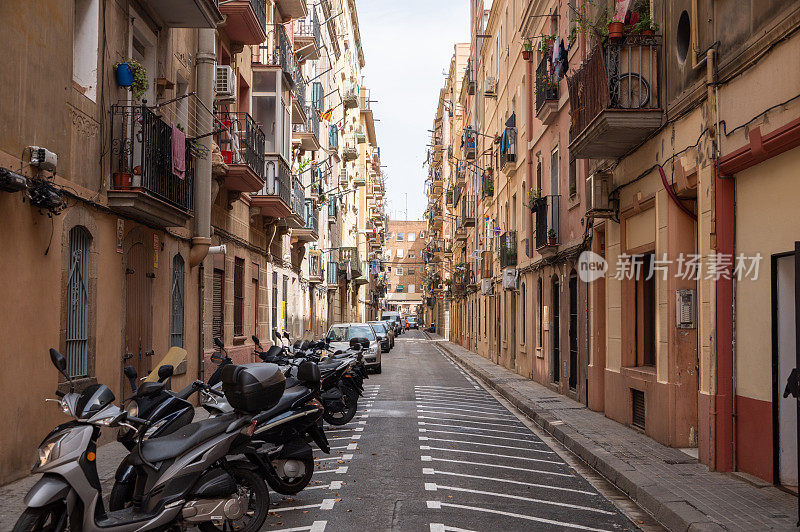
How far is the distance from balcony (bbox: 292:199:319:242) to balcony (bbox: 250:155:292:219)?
505cm

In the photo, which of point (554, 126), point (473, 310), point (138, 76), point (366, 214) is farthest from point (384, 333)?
point (366, 214)

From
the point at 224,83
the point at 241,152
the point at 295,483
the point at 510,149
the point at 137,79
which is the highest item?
the point at 510,149

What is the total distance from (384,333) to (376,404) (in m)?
22.3

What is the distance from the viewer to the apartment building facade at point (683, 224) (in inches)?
318

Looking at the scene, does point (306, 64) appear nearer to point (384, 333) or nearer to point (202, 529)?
point (384, 333)

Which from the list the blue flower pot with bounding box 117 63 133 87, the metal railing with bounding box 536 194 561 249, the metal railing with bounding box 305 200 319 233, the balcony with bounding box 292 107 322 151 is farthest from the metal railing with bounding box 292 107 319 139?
the blue flower pot with bounding box 117 63 133 87

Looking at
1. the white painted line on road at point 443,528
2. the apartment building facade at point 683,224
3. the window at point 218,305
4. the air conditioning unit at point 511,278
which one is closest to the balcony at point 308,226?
the air conditioning unit at point 511,278

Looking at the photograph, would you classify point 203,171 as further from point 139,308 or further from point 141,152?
point 141,152

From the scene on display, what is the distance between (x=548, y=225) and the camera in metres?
19.9

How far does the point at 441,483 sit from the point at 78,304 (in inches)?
212

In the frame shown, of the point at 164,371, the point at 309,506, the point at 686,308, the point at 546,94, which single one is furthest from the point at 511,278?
the point at 164,371

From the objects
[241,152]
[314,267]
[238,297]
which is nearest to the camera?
[241,152]

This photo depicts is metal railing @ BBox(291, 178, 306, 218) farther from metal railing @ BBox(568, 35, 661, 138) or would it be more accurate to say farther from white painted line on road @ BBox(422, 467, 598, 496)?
white painted line on road @ BBox(422, 467, 598, 496)

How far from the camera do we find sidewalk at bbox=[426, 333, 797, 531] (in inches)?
268
